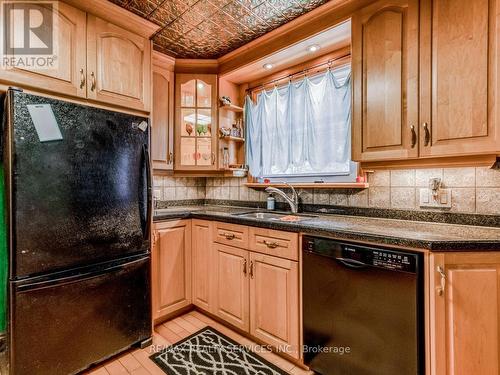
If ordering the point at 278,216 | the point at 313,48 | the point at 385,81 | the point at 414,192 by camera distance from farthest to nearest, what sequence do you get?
the point at 278,216
the point at 313,48
the point at 414,192
the point at 385,81

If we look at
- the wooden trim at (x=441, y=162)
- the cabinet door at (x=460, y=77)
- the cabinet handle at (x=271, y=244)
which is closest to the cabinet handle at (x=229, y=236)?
the cabinet handle at (x=271, y=244)

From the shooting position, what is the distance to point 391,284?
1260 millimetres

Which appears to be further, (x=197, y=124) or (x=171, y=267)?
(x=197, y=124)

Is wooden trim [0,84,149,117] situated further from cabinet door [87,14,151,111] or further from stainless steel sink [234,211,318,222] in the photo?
stainless steel sink [234,211,318,222]

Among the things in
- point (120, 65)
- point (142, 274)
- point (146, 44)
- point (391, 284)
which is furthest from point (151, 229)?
point (391, 284)

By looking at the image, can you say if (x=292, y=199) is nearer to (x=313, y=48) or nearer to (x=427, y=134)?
(x=427, y=134)

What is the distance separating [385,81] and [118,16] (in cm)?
185

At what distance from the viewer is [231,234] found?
204cm

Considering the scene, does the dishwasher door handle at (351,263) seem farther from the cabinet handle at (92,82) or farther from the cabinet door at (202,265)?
the cabinet handle at (92,82)

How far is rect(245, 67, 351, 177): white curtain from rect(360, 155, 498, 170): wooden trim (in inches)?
16.6

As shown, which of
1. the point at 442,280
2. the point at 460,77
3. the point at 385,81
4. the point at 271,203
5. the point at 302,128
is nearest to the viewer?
the point at 442,280

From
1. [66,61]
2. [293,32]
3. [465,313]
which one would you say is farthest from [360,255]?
[66,61]

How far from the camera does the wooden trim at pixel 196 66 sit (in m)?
2.64

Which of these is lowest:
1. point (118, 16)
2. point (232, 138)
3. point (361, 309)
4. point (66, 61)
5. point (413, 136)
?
point (361, 309)
